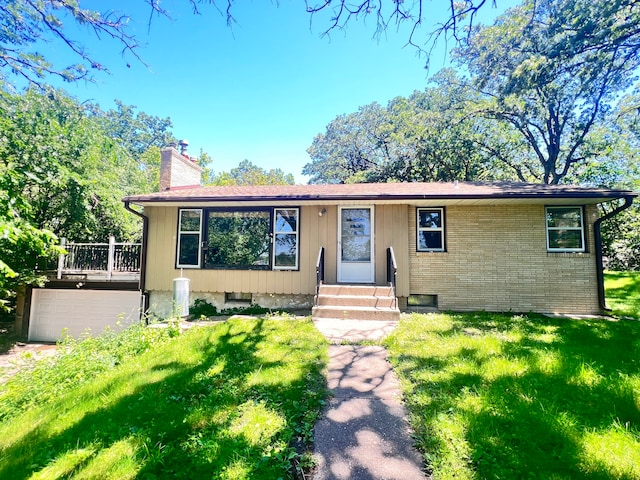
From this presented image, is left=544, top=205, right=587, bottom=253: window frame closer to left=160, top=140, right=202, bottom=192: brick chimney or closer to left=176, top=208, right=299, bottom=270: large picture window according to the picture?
left=176, top=208, right=299, bottom=270: large picture window

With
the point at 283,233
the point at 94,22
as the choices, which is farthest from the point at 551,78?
the point at 94,22

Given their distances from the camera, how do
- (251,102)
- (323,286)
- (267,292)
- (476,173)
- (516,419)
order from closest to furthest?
(516,419)
(323,286)
(267,292)
(251,102)
(476,173)

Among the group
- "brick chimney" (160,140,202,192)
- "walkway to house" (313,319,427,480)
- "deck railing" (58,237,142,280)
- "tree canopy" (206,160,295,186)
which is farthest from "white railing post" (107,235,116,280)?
"tree canopy" (206,160,295,186)

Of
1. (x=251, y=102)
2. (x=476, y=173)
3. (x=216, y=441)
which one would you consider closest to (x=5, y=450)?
(x=216, y=441)

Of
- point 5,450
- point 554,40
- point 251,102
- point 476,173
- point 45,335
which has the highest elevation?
point 554,40

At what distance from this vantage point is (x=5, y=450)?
2.46 metres

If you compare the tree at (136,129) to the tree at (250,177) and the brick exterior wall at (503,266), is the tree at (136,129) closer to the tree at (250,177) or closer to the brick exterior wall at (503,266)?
the tree at (250,177)

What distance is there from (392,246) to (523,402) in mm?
5208

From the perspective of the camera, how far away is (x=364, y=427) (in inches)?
97.8

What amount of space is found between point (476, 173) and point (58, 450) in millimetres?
21885

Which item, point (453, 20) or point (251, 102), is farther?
point (251, 102)

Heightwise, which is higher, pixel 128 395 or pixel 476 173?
pixel 476 173

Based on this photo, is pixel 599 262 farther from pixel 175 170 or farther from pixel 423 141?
pixel 423 141

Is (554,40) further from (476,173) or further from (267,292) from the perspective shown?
(267,292)
